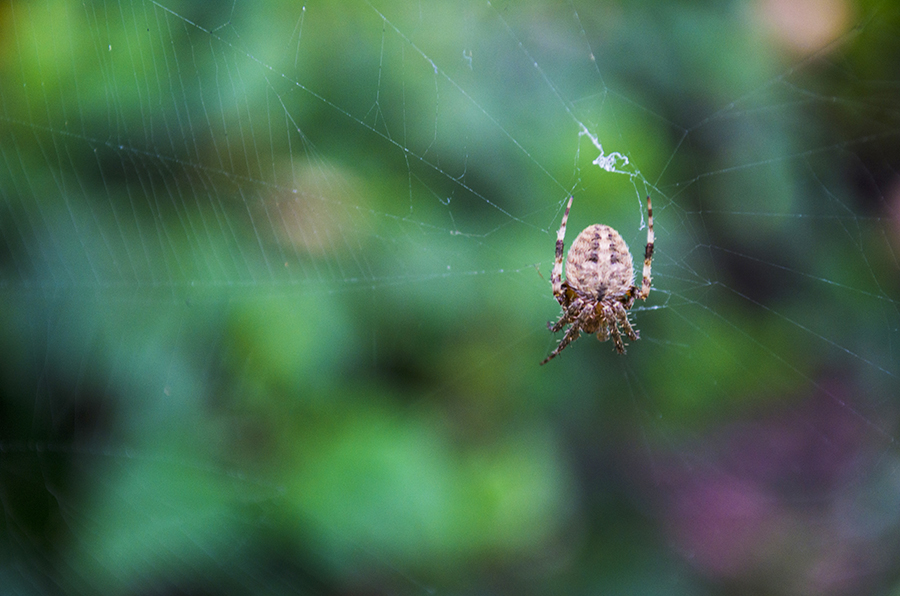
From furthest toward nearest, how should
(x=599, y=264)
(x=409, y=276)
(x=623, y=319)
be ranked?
1. (x=623, y=319)
2. (x=599, y=264)
3. (x=409, y=276)

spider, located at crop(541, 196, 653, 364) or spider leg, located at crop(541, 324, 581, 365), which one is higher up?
spider, located at crop(541, 196, 653, 364)

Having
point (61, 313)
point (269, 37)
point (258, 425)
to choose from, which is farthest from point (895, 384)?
point (61, 313)

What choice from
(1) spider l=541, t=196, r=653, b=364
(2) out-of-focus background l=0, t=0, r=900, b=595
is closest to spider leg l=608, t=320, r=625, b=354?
(1) spider l=541, t=196, r=653, b=364

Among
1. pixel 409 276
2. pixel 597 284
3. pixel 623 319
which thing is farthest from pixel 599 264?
pixel 409 276

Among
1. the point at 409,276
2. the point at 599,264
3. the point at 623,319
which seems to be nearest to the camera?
the point at 409,276

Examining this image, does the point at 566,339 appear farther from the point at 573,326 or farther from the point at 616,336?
the point at 616,336

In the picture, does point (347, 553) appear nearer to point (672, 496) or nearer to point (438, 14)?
point (672, 496)

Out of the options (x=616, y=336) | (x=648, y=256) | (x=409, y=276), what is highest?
(x=648, y=256)

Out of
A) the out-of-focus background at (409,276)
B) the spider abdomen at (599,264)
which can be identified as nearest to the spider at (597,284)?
the spider abdomen at (599,264)

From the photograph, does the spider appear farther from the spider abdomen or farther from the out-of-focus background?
the out-of-focus background
